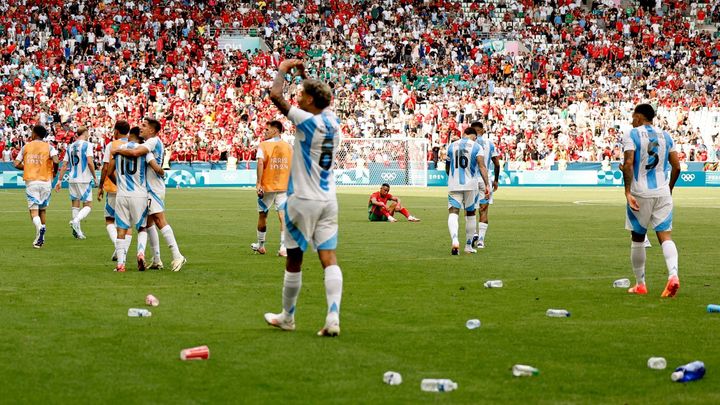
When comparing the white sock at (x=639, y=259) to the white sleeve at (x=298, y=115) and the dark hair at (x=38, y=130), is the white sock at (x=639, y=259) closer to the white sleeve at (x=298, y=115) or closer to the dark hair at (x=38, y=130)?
the white sleeve at (x=298, y=115)

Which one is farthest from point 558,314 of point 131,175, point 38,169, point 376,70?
point 376,70

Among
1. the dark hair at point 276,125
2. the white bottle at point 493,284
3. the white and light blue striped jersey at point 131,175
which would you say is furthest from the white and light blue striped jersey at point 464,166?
the white and light blue striped jersey at point 131,175

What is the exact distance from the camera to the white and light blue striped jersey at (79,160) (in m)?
20.6

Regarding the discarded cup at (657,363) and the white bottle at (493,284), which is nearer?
the discarded cup at (657,363)

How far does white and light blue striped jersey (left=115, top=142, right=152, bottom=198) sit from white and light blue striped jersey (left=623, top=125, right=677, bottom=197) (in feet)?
21.5

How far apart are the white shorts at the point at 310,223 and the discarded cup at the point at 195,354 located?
1460 mm

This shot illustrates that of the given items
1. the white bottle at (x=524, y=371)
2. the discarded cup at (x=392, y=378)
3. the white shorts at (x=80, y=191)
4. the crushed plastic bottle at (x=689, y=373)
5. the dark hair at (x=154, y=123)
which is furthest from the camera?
the white shorts at (x=80, y=191)

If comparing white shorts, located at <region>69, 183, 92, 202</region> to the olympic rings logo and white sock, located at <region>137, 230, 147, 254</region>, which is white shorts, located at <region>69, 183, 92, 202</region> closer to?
white sock, located at <region>137, 230, 147, 254</region>

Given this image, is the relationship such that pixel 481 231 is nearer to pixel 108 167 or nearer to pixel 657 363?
pixel 108 167

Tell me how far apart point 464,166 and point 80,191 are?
8.30 metres

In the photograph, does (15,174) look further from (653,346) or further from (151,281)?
(653,346)

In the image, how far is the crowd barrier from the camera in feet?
162

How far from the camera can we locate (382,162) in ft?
167

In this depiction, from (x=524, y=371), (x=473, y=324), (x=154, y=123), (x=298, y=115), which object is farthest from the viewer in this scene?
(x=154, y=123)
